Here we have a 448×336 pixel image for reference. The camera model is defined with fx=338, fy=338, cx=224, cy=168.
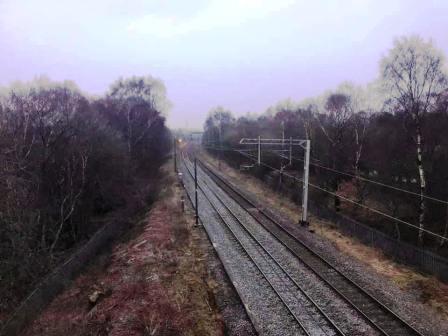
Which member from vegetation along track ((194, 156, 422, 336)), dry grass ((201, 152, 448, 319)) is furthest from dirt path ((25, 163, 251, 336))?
dry grass ((201, 152, 448, 319))

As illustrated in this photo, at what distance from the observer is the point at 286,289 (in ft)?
46.2

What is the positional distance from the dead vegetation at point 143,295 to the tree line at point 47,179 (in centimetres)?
373

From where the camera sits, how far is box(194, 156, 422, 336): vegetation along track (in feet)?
37.2

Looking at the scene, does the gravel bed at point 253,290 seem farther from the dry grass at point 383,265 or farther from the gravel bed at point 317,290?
the dry grass at point 383,265

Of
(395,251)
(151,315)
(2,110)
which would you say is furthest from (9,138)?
(395,251)

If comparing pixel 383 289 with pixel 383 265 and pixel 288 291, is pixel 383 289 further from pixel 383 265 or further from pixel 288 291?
pixel 288 291

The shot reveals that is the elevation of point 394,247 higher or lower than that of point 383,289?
higher

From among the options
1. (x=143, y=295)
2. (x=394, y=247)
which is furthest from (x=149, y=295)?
(x=394, y=247)

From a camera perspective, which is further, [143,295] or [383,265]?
[383,265]

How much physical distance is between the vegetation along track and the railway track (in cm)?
132

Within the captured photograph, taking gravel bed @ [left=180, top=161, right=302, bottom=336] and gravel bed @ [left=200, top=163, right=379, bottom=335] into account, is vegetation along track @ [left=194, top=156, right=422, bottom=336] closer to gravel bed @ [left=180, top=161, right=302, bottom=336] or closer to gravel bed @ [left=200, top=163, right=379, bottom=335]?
gravel bed @ [left=200, top=163, right=379, bottom=335]

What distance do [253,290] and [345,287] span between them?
389cm

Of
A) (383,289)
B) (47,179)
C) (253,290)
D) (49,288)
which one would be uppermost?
(47,179)

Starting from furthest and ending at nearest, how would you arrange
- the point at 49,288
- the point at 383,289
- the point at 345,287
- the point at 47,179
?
the point at 47,179 < the point at 49,288 < the point at 345,287 < the point at 383,289
